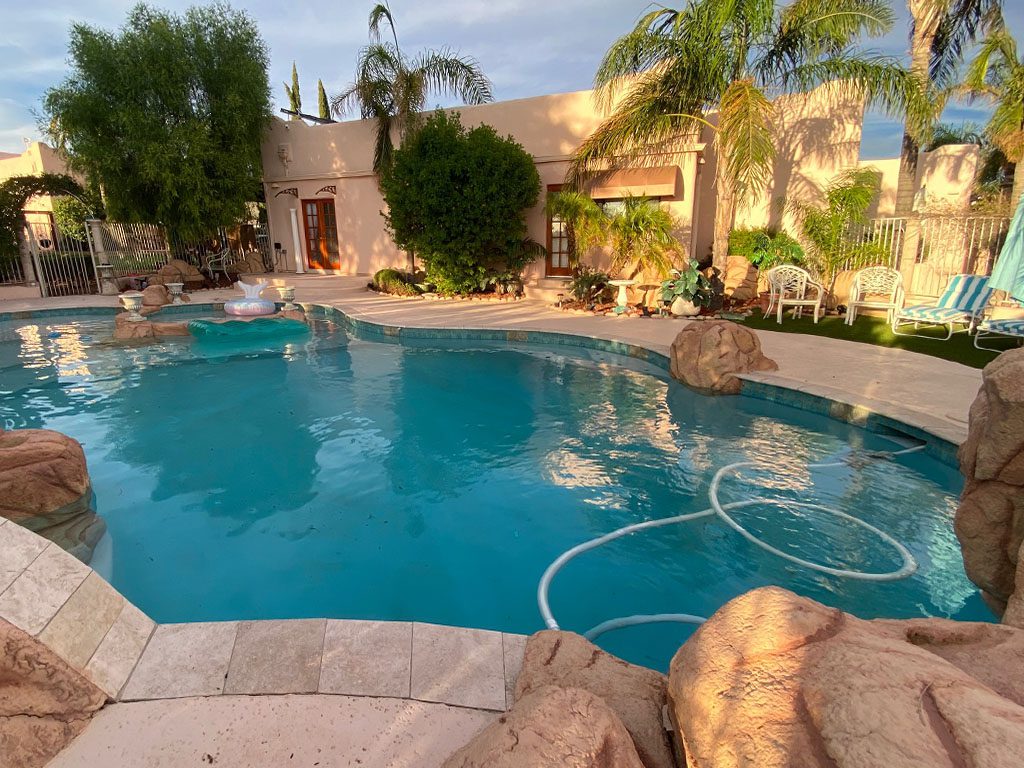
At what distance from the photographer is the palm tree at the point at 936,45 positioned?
10172 millimetres

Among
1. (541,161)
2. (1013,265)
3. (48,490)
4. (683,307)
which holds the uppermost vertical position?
(541,161)

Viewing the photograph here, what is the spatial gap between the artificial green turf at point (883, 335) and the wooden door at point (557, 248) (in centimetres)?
513

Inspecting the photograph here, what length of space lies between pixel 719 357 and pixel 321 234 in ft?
48.7

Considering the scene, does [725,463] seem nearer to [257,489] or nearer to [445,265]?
[257,489]

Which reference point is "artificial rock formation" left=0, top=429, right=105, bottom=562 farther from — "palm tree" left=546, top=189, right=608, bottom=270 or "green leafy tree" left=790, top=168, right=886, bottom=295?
"green leafy tree" left=790, top=168, right=886, bottom=295

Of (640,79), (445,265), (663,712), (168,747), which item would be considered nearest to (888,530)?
(663,712)

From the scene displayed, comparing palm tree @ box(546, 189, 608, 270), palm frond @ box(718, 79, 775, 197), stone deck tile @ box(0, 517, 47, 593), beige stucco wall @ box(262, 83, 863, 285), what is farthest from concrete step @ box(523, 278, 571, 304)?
stone deck tile @ box(0, 517, 47, 593)

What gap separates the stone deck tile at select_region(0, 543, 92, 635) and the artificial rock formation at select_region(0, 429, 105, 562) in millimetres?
1876

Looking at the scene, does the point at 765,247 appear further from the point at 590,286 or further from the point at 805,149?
the point at 590,286

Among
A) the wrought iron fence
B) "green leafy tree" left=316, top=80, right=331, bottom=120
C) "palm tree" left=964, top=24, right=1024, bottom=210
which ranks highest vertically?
"green leafy tree" left=316, top=80, right=331, bottom=120

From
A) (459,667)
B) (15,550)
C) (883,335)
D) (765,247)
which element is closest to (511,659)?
(459,667)

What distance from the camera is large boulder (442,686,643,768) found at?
1378 mm

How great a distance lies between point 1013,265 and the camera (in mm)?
5812

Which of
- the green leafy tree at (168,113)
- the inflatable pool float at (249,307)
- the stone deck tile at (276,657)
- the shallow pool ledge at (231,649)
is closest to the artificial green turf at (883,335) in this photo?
the shallow pool ledge at (231,649)
